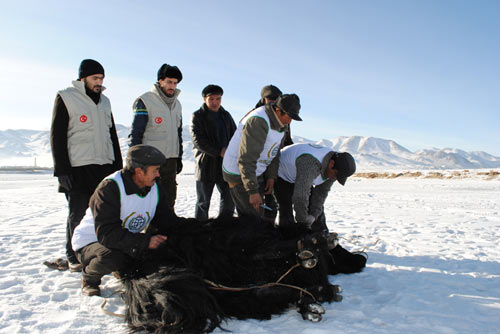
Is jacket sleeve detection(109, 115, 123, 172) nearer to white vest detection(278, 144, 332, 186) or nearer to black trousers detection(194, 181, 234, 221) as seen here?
black trousers detection(194, 181, 234, 221)

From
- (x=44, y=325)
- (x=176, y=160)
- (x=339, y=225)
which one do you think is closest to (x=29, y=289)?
(x=44, y=325)

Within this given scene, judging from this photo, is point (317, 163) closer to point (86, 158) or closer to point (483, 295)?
point (483, 295)

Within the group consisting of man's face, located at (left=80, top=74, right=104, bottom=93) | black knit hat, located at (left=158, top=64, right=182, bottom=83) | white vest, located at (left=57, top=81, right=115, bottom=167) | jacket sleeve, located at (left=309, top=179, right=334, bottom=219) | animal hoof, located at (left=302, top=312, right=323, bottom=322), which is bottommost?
animal hoof, located at (left=302, top=312, right=323, bottom=322)

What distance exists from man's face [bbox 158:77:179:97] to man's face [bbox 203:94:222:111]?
19.6 inches

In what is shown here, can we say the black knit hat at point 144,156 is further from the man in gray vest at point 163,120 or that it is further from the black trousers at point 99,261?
the man in gray vest at point 163,120

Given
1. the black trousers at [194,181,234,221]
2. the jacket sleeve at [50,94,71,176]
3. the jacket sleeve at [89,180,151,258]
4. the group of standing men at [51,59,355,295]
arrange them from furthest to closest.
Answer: the black trousers at [194,181,234,221]
the jacket sleeve at [50,94,71,176]
the group of standing men at [51,59,355,295]
the jacket sleeve at [89,180,151,258]

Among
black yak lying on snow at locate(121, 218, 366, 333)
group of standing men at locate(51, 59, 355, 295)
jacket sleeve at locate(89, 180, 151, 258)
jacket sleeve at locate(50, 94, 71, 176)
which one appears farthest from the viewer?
jacket sleeve at locate(50, 94, 71, 176)

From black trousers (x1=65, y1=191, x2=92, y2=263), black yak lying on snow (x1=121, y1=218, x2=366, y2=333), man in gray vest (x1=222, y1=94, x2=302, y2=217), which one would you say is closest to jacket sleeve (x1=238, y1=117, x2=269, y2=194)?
man in gray vest (x1=222, y1=94, x2=302, y2=217)

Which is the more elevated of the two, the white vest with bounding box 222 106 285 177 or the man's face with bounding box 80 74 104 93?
the man's face with bounding box 80 74 104 93

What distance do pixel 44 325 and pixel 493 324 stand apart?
9.50 ft

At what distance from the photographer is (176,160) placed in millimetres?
4207

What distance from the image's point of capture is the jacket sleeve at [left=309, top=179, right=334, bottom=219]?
3656 millimetres

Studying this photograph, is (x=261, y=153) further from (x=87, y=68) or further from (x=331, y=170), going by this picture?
(x=87, y=68)

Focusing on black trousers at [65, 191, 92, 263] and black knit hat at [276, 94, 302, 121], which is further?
black trousers at [65, 191, 92, 263]
